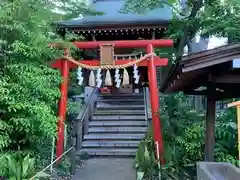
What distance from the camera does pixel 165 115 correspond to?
29.7 feet

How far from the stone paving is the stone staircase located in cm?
59

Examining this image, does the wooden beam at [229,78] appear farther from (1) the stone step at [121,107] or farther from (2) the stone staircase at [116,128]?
(1) the stone step at [121,107]

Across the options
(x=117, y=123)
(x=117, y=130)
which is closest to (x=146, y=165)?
(x=117, y=130)

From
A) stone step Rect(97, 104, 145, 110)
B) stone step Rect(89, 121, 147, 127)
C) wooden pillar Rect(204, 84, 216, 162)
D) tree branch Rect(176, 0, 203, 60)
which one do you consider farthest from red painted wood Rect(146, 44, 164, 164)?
stone step Rect(97, 104, 145, 110)

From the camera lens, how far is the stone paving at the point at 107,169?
7.51m

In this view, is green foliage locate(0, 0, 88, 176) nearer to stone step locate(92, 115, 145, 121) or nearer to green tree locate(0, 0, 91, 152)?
green tree locate(0, 0, 91, 152)

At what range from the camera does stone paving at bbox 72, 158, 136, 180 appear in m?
7.51

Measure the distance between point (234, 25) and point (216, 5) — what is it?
1343 mm

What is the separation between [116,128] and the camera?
11086 millimetres

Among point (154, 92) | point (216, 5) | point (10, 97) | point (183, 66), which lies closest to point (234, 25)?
point (216, 5)

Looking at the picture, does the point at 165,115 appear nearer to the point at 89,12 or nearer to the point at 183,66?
the point at 183,66

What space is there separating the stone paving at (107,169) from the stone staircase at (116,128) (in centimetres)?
59

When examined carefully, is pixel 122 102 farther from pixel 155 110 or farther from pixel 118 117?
pixel 155 110

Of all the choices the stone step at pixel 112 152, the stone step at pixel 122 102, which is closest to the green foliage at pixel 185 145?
the stone step at pixel 112 152
